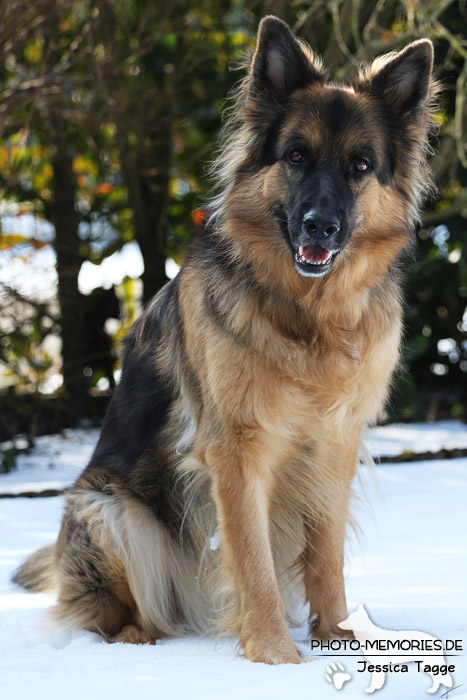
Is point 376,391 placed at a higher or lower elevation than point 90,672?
higher

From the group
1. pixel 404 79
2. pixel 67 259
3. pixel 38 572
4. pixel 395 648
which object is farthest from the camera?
pixel 67 259

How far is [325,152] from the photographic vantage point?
313cm

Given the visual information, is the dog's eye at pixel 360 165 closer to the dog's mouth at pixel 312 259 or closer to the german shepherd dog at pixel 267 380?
the german shepherd dog at pixel 267 380

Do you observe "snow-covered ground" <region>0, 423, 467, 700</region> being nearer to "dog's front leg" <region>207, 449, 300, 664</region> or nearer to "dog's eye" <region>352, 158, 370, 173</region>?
"dog's front leg" <region>207, 449, 300, 664</region>

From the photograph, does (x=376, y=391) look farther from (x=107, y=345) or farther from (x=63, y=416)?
(x=107, y=345)

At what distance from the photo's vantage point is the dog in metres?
2.51

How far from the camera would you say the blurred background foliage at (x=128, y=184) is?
24.0ft

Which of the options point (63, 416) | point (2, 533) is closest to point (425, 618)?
point (2, 533)

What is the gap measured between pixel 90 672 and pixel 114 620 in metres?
0.67

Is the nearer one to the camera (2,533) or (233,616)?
(233,616)

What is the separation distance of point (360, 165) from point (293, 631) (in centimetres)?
187

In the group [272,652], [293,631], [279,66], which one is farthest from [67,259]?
[272,652]

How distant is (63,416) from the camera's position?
835cm

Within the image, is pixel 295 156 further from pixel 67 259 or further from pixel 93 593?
pixel 67 259
